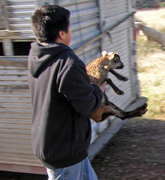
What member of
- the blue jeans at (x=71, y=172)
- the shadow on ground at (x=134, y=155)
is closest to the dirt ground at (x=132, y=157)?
the shadow on ground at (x=134, y=155)

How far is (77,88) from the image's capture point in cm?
174

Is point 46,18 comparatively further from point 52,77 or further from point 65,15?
point 52,77

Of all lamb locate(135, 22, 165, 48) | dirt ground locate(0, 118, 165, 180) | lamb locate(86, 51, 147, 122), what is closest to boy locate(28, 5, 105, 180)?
lamb locate(86, 51, 147, 122)

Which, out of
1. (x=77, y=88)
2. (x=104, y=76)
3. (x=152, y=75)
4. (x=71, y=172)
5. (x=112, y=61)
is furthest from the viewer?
(x=152, y=75)

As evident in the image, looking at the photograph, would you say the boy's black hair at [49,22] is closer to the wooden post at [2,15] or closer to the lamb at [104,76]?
the lamb at [104,76]

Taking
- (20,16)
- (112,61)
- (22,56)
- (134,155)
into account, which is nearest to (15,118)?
(22,56)

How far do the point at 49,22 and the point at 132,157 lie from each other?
305cm

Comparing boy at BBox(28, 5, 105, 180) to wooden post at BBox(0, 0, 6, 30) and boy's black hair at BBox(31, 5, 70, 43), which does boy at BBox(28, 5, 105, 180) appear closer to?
boy's black hair at BBox(31, 5, 70, 43)

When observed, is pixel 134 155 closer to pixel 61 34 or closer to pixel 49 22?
pixel 61 34

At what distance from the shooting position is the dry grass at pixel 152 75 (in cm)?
636

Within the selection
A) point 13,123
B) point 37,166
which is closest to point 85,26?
point 13,123

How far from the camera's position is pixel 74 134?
1.86 meters

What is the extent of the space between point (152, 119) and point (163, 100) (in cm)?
112

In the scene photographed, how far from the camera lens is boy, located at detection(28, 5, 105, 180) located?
173cm
